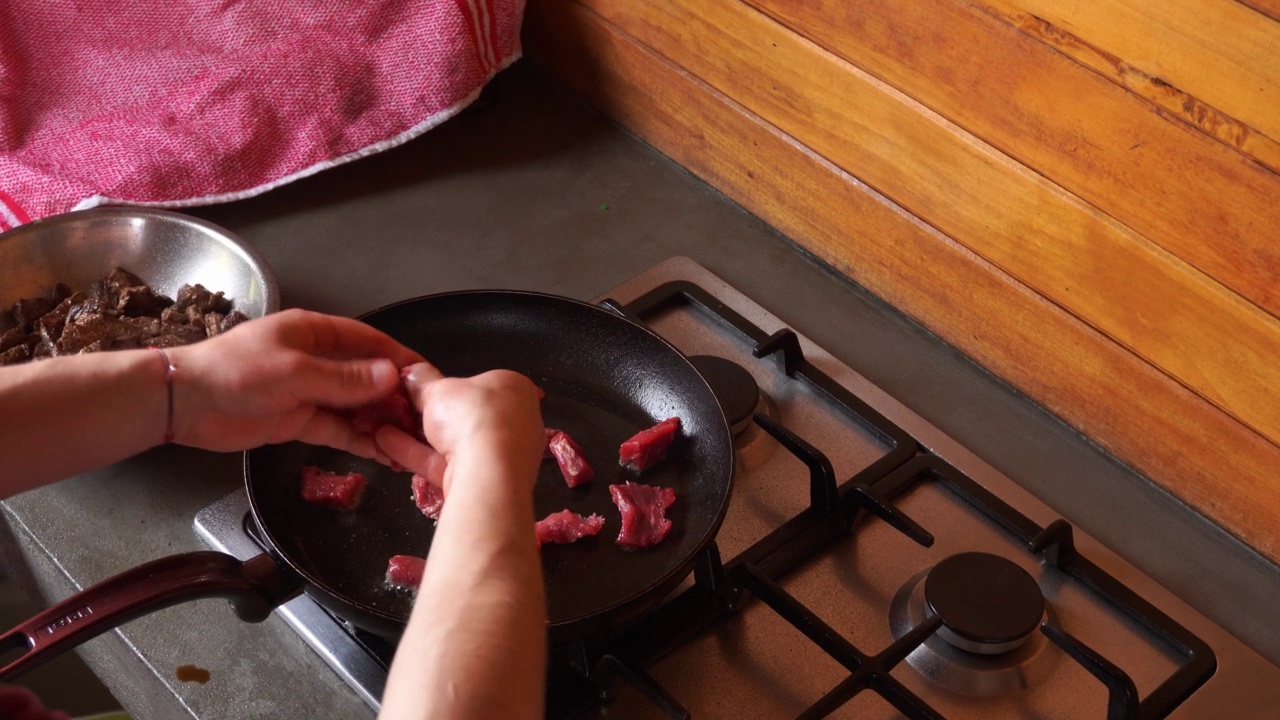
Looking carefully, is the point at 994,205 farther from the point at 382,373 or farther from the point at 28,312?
the point at 28,312

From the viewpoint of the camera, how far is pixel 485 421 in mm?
746

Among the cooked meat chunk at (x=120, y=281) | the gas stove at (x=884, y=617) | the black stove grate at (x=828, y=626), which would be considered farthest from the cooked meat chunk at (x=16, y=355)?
the black stove grate at (x=828, y=626)

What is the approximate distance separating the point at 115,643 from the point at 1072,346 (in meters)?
0.86

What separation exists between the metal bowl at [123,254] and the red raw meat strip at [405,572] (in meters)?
0.37

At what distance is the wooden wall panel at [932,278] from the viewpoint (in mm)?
1037

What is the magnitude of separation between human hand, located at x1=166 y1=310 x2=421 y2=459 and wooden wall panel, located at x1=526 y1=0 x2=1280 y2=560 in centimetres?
57

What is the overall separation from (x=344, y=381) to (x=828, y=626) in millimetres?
396

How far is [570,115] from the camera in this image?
1.53 metres

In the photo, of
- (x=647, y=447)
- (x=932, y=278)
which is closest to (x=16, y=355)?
(x=647, y=447)

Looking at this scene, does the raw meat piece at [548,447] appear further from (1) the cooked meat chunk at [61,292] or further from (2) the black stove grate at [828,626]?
(1) the cooked meat chunk at [61,292]

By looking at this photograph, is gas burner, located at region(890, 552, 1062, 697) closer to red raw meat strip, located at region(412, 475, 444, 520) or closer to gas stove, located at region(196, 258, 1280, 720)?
gas stove, located at region(196, 258, 1280, 720)

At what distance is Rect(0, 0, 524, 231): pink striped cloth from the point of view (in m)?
1.34

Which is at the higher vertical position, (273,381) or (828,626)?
(273,381)

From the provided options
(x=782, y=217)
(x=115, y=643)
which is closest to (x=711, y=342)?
(x=782, y=217)
